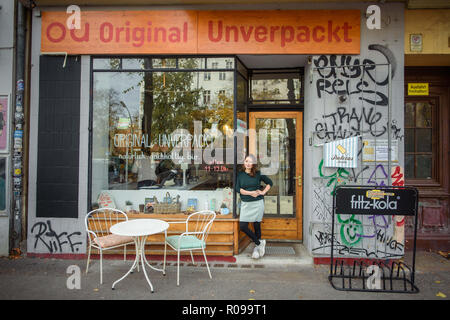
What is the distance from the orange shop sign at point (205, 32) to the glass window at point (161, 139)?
1.84 feet

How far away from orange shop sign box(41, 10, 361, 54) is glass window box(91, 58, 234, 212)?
560 mm

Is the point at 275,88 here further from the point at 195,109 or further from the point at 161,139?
the point at 161,139

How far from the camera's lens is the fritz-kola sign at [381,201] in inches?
164

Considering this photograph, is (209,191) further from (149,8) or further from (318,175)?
(149,8)

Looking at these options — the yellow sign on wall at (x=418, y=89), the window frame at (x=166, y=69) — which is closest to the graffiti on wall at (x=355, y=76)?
the yellow sign on wall at (x=418, y=89)

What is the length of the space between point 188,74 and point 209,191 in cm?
220

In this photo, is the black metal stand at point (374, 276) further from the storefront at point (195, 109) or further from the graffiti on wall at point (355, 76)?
the graffiti on wall at point (355, 76)

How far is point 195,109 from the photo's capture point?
564 centimetres

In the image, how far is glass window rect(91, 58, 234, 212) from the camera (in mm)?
5508

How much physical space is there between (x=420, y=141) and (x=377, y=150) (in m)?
1.58

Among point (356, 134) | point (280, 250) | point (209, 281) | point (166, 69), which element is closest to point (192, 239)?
point (209, 281)

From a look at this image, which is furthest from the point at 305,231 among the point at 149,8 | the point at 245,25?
the point at 149,8

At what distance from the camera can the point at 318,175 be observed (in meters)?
5.12
